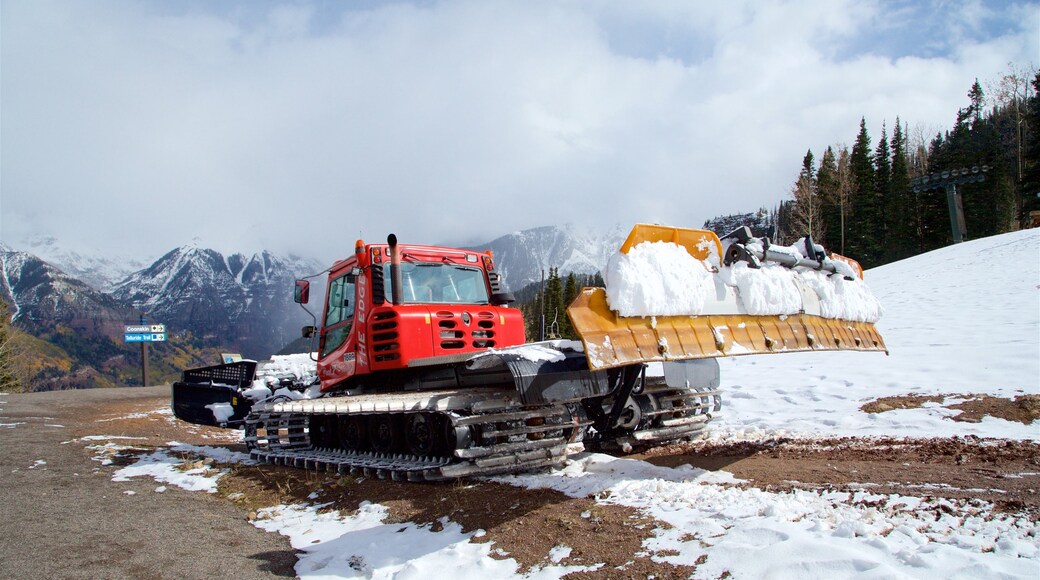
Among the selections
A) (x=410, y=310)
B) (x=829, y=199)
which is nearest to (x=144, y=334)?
(x=410, y=310)

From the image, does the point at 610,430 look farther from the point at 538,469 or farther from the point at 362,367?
the point at 362,367

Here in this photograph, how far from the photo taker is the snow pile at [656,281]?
4.87 metres

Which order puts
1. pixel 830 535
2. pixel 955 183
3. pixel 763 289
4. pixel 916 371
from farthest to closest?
pixel 955 183, pixel 916 371, pixel 763 289, pixel 830 535

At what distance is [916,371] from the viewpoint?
38.0 feet

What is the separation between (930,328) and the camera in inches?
645

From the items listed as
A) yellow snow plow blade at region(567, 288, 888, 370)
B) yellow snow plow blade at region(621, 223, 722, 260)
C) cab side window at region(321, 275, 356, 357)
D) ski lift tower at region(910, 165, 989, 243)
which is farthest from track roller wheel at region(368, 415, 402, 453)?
ski lift tower at region(910, 165, 989, 243)

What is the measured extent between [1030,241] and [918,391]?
25646 millimetres

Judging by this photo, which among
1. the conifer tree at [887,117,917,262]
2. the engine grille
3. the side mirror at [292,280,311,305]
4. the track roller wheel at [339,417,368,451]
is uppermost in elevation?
the conifer tree at [887,117,917,262]

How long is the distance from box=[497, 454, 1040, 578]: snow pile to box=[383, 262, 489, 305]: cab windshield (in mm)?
3934

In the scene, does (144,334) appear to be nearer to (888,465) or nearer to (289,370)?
(289,370)

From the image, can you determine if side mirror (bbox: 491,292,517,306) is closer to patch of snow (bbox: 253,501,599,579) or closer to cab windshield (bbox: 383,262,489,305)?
cab windshield (bbox: 383,262,489,305)

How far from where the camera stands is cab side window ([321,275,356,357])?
8.61 metres

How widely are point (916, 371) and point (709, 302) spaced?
27.9ft

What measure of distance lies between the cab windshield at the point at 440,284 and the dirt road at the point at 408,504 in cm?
233
